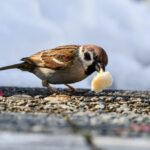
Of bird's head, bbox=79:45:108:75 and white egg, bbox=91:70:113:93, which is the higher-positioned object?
bird's head, bbox=79:45:108:75

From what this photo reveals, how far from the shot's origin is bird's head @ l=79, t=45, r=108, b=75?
305 inches

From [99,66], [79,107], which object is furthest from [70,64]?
[79,107]

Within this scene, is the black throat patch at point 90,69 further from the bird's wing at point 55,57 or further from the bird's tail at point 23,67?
the bird's tail at point 23,67

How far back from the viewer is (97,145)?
304 cm

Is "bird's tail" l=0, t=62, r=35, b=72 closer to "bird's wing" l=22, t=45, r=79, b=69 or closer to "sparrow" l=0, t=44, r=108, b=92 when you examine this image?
"bird's wing" l=22, t=45, r=79, b=69

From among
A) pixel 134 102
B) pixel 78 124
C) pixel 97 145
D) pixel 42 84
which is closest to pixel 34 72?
pixel 42 84

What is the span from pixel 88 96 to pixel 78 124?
4319 mm

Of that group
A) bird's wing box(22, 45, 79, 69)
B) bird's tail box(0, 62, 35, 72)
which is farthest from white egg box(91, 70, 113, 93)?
bird's tail box(0, 62, 35, 72)

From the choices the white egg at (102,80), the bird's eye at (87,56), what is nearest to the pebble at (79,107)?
the white egg at (102,80)

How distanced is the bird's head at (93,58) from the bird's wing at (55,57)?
0.13 metres

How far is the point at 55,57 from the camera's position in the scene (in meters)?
8.08

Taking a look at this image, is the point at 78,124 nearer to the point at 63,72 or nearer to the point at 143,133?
the point at 143,133

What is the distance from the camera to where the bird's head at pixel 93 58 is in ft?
25.4

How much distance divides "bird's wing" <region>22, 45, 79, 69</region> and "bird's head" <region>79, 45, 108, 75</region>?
0.13 meters
